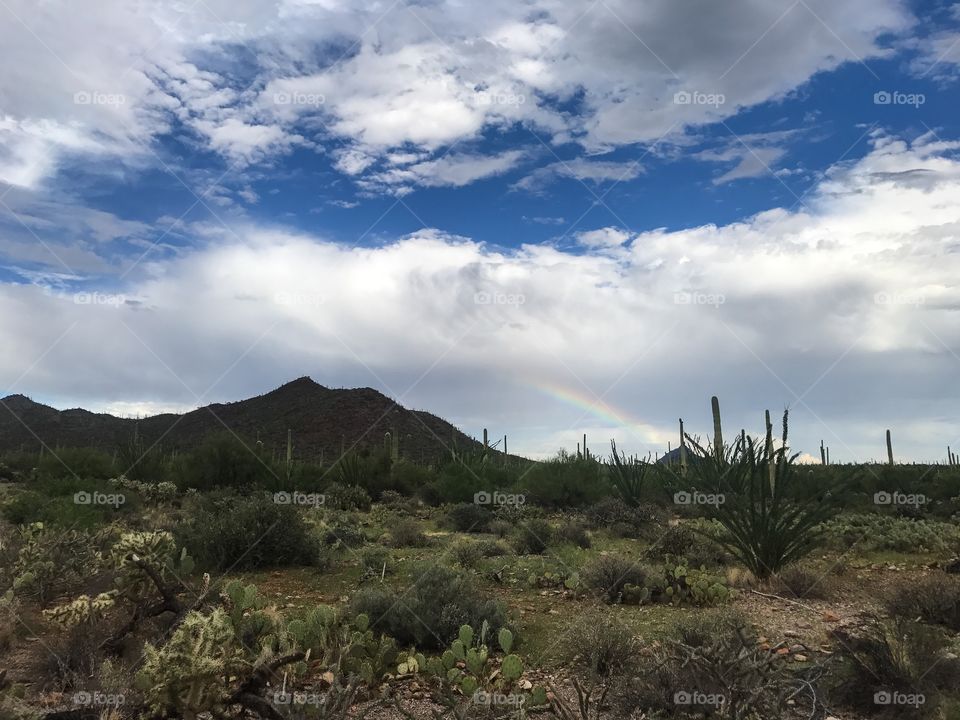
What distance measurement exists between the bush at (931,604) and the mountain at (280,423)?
47900 mm

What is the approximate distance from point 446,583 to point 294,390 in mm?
67638

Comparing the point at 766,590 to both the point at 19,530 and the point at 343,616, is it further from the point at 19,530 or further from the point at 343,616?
the point at 19,530

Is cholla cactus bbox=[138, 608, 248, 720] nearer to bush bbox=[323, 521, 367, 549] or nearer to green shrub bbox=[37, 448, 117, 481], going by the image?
bush bbox=[323, 521, 367, 549]

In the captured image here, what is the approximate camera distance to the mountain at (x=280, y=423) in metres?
58.9

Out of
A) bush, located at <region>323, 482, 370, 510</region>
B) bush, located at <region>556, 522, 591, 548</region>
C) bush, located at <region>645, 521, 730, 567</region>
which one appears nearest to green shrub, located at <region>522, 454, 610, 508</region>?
bush, located at <region>323, 482, 370, 510</region>

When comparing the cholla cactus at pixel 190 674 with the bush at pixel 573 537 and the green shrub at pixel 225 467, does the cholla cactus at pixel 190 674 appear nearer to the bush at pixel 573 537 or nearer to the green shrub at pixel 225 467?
the bush at pixel 573 537

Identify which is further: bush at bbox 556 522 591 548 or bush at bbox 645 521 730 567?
bush at bbox 556 522 591 548

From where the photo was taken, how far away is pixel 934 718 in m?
Answer: 4.43

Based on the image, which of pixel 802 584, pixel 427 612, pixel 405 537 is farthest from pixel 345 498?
pixel 427 612

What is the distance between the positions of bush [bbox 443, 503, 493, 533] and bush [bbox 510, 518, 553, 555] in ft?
9.48

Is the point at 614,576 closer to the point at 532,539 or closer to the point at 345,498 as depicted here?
the point at 532,539

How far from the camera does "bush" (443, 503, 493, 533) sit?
53.0ft

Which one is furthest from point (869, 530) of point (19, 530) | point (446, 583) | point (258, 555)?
point (19, 530)

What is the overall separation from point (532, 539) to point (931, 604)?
631cm
